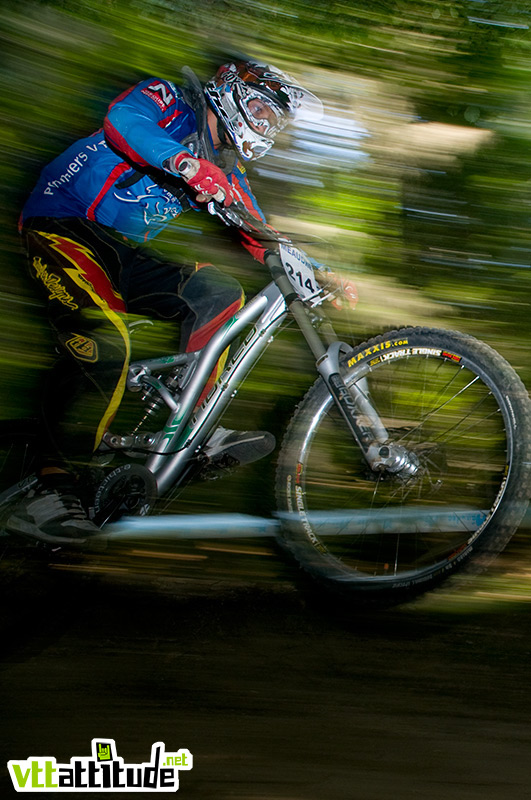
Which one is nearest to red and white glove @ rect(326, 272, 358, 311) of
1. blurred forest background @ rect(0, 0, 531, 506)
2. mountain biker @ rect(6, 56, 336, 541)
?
mountain biker @ rect(6, 56, 336, 541)

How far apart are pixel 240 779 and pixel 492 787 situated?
1.99 feet

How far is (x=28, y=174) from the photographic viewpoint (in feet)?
10.3

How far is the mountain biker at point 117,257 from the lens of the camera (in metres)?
2.13

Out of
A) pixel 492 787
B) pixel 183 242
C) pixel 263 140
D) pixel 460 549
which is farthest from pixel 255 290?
pixel 492 787

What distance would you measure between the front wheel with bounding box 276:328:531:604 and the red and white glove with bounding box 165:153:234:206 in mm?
731

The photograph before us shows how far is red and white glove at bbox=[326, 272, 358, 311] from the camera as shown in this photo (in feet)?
7.38

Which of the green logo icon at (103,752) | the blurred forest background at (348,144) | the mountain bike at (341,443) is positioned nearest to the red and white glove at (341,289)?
the mountain bike at (341,443)

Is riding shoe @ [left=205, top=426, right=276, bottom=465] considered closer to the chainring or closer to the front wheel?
the front wheel

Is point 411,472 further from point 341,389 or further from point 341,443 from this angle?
point 341,443

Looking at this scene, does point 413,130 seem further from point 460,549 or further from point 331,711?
point 331,711

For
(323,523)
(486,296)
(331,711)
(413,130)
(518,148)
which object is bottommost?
(331,711)

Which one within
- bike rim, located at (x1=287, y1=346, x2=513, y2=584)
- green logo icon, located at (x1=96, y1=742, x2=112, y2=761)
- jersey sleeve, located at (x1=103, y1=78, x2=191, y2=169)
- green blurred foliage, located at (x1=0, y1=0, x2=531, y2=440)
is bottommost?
green logo icon, located at (x1=96, y1=742, x2=112, y2=761)

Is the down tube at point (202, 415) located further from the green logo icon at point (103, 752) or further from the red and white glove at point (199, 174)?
the green logo icon at point (103, 752)

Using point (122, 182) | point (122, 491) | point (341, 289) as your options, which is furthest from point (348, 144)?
point (122, 491)
